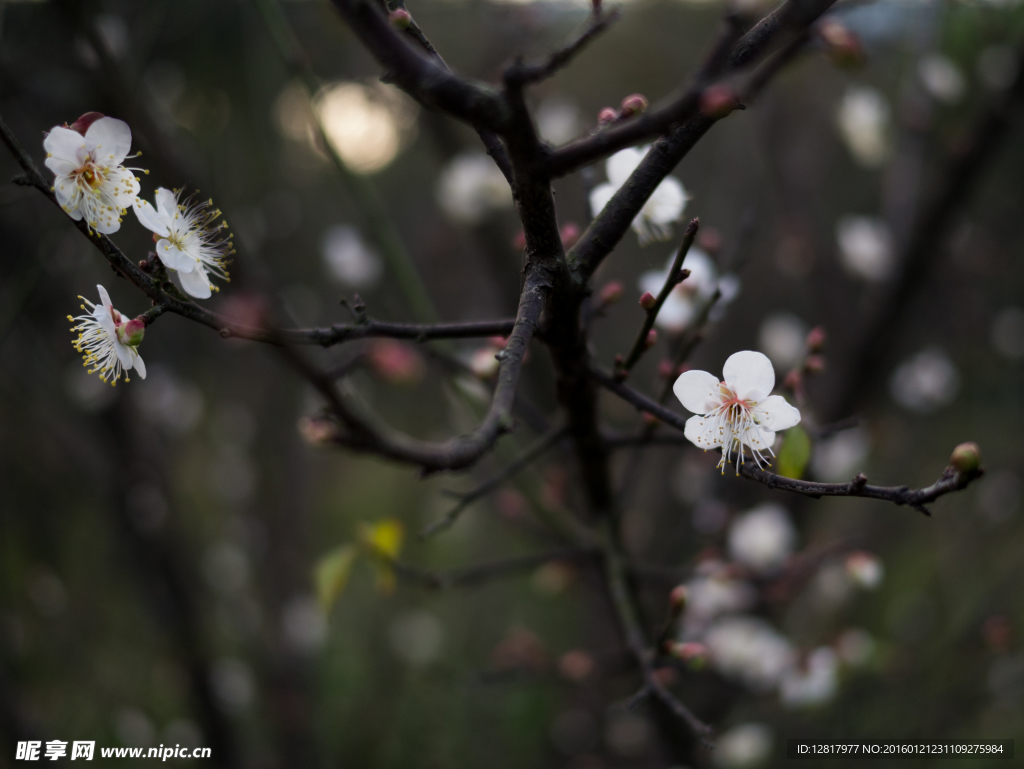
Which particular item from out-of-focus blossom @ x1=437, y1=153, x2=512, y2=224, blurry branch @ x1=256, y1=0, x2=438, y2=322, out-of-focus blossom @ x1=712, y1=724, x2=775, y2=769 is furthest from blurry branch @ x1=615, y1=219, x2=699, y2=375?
out-of-focus blossom @ x1=712, y1=724, x2=775, y2=769

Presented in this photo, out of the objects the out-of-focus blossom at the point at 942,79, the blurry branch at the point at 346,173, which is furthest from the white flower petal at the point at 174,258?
the out-of-focus blossom at the point at 942,79

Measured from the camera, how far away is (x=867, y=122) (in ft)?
8.99

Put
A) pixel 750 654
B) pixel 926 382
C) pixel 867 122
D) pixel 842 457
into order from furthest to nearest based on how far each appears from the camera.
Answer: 1. pixel 842 457
2. pixel 926 382
3. pixel 867 122
4. pixel 750 654

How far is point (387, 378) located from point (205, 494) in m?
4.04

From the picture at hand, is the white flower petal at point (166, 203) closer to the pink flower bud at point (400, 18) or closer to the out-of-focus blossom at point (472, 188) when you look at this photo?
the pink flower bud at point (400, 18)

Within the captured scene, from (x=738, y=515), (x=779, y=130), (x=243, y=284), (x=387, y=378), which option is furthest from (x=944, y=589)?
(x=243, y=284)

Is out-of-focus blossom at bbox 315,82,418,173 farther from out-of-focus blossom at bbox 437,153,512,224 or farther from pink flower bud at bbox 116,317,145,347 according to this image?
pink flower bud at bbox 116,317,145,347

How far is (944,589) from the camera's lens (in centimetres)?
282

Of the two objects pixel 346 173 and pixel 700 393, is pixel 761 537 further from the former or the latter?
pixel 346 173

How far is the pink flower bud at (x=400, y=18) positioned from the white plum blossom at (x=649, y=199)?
0.40 metres

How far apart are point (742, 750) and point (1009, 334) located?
7.98ft

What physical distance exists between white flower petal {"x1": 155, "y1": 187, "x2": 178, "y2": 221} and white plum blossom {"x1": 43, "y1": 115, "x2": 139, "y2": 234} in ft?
0.09

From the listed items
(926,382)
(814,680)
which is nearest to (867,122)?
(926,382)

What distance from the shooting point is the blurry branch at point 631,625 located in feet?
2.92
